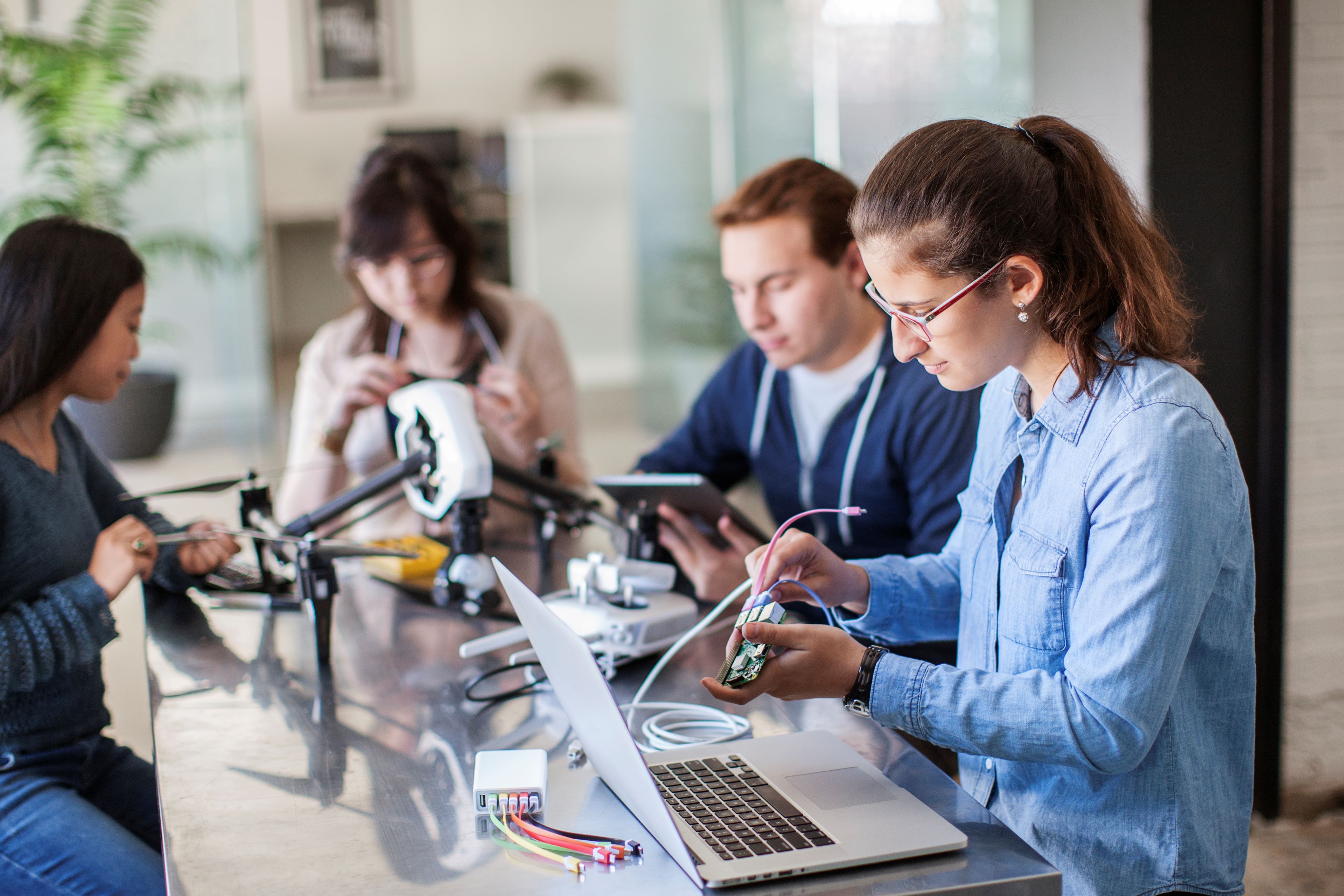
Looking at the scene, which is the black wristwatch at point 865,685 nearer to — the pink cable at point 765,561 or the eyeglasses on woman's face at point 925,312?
the pink cable at point 765,561

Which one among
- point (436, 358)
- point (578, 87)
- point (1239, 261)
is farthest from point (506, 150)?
point (1239, 261)

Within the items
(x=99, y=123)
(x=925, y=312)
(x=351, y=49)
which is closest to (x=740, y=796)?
(x=925, y=312)

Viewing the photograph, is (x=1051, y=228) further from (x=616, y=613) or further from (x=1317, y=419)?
(x=1317, y=419)

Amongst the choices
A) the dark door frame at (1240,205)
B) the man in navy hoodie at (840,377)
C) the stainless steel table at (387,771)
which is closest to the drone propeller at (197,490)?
the stainless steel table at (387,771)

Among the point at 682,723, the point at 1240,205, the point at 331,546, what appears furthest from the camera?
the point at 1240,205

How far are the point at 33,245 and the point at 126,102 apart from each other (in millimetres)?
3347

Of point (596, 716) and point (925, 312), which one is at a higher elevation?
point (925, 312)

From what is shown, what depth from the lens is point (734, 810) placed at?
1.08 meters

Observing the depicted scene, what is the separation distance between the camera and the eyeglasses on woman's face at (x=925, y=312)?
44.4 inches

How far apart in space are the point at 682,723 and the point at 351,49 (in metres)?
8.18

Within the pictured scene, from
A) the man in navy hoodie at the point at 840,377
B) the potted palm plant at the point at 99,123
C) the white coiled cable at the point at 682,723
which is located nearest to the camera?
the white coiled cable at the point at 682,723

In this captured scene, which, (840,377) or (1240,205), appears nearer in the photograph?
(840,377)

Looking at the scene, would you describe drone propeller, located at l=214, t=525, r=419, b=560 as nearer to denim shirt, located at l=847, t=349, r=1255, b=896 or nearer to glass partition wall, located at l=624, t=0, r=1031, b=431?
denim shirt, located at l=847, t=349, r=1255, b=896

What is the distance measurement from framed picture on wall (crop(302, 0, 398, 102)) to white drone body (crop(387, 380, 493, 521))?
747cm
